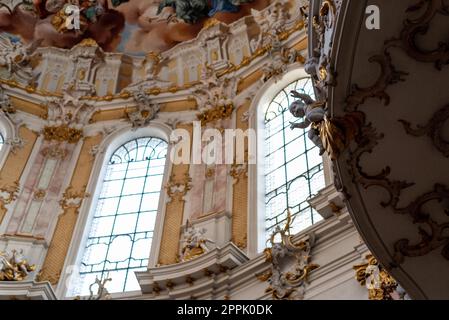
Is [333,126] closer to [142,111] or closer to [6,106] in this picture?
[142,111]

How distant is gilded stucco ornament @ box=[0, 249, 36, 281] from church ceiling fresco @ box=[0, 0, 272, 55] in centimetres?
892

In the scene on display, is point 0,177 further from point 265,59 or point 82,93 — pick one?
point 265,59

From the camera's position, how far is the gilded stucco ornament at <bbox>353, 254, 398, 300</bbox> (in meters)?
8.89

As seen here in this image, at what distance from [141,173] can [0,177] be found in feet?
11.1

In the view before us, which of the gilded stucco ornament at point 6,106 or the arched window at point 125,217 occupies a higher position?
the gilded stucco ornament at point 6,106

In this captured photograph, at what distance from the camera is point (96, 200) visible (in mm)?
15625

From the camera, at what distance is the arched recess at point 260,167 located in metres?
12.5

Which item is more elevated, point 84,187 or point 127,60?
point 127,60

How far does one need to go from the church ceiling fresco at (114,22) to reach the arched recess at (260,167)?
190 inches

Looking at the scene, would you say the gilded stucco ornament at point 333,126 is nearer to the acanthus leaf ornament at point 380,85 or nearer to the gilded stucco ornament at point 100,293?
the acanthus leaf ornament at point 380,85

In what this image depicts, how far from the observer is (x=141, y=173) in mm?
16234

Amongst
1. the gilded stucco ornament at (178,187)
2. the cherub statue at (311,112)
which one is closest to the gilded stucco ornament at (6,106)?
the gilded stucco ornament at (178,187)

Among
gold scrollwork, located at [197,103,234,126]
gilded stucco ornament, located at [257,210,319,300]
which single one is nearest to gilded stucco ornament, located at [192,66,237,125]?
gold scrollwork, located at [197,103,234,126]
